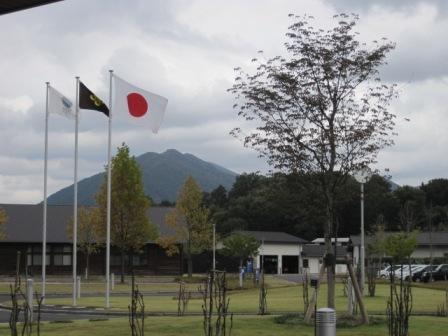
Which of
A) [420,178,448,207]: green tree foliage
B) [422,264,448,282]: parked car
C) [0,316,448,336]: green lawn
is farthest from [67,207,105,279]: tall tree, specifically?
[420,178,448,207]: green tree foliage

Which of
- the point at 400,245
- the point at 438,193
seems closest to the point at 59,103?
the point at 400,245

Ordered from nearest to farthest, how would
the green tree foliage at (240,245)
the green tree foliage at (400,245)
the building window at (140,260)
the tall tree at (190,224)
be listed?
the green tree foliage at (400,245)
the green tree foliage at (240,245)
the tall tree at (190,224)
the building window at (140,260)

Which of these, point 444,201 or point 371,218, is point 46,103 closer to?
point 371,218

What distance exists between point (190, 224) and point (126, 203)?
36.7 feet

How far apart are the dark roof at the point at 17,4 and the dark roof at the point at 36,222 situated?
59.4 meters

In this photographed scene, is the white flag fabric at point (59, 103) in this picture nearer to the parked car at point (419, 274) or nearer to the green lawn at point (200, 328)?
the green lawn at point (200, 328)

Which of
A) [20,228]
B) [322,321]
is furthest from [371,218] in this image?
[322,321]

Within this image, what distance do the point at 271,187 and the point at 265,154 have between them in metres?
1.53

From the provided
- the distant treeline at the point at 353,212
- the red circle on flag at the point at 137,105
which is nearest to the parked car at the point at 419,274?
the distant treeline at the point at 353,212

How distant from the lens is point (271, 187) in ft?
69.4

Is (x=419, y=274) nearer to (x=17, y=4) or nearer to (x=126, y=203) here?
(x=126, y=203)

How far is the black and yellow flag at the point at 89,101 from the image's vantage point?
95.5 ft

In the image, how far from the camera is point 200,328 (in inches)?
679

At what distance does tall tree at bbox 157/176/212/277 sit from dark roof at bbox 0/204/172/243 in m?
5.12
